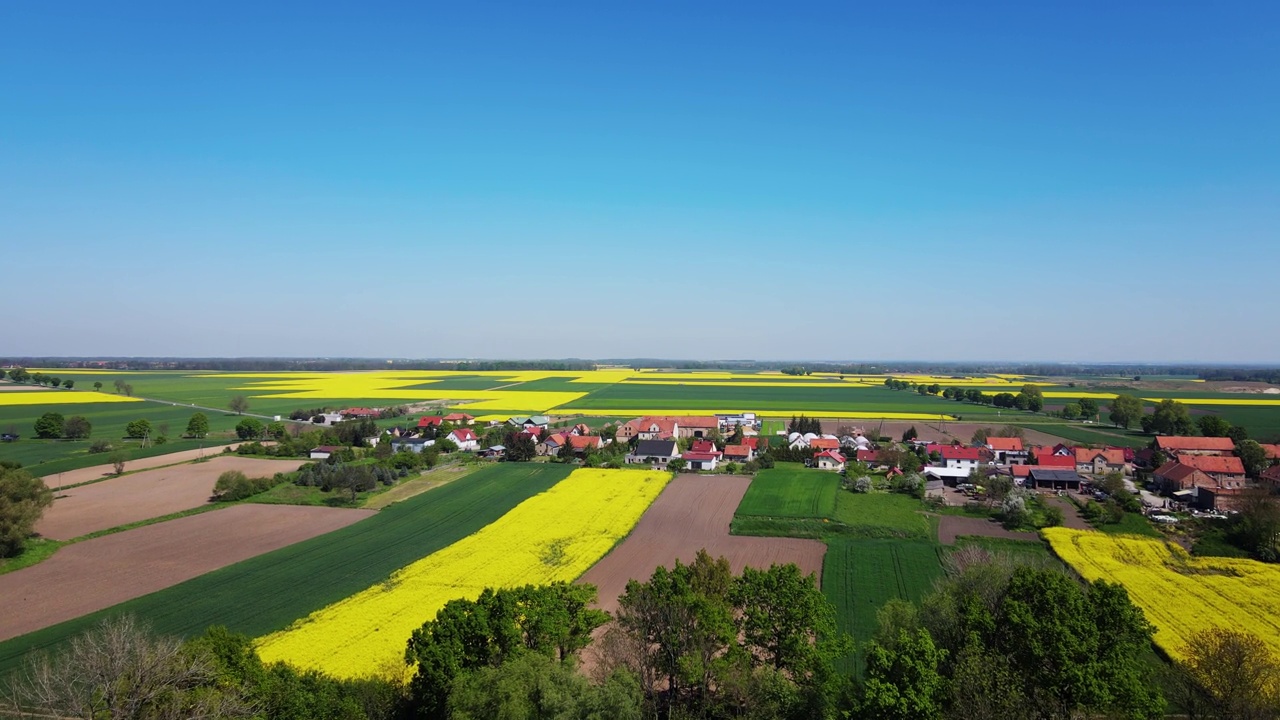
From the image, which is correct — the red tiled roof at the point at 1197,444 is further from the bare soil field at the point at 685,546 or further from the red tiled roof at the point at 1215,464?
the bare soil field at the point at 685,546

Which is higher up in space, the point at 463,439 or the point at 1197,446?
the point at 1197,446

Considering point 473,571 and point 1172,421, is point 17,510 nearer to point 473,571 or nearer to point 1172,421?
point 473,571

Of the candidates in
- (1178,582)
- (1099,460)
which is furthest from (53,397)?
(1099,460)

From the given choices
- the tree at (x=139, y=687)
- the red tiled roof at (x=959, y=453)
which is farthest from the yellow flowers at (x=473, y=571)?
the red tiled roof at (x=959, y=453)

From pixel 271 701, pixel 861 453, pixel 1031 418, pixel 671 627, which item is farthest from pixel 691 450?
pixel 1031 418

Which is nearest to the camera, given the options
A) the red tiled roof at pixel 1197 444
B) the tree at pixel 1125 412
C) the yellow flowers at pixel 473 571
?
the yellow flowers at pixel 473 571

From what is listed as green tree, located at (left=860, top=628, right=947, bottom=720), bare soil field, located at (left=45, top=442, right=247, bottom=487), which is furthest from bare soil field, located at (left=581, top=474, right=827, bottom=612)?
bare soil field, located at (left=45, top=442, right=247, bottom=487)
